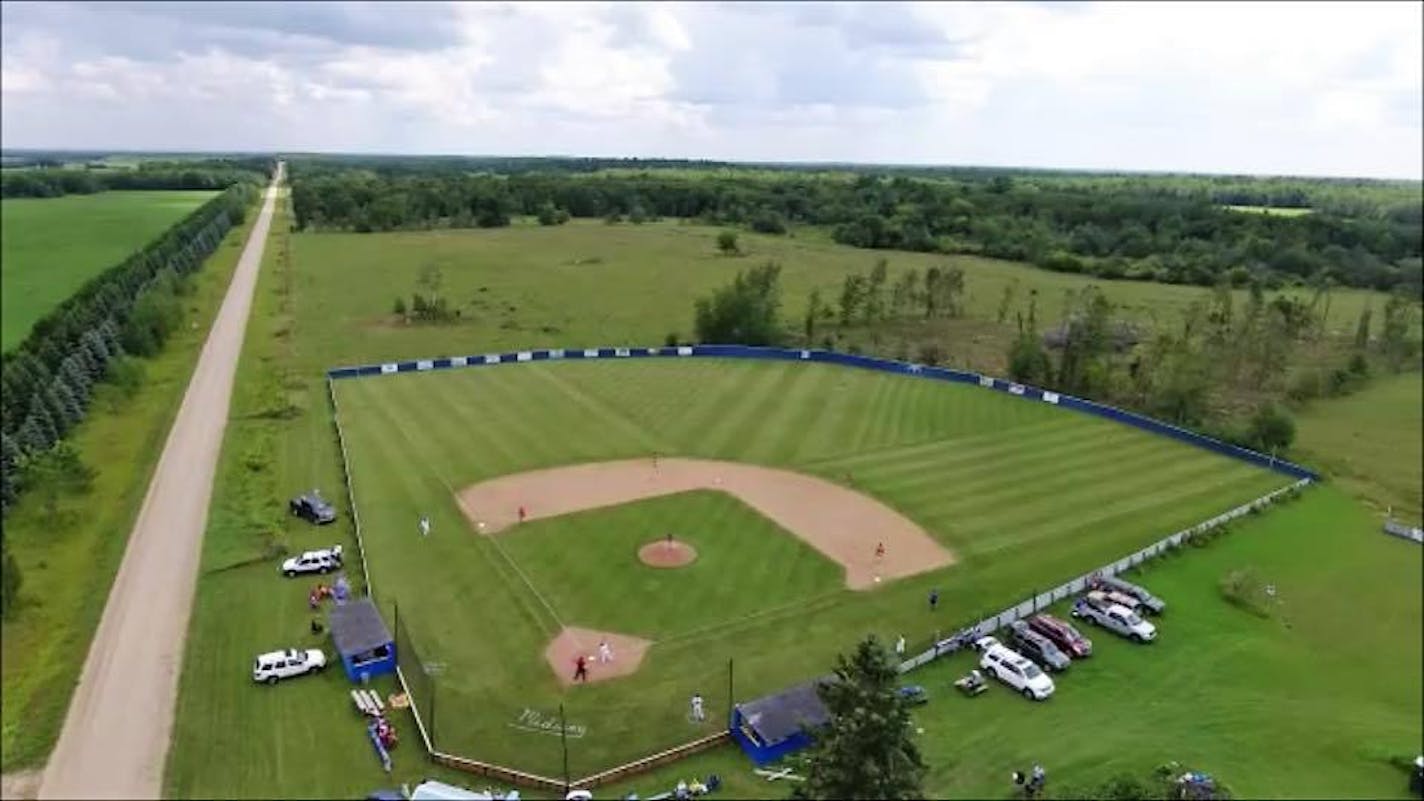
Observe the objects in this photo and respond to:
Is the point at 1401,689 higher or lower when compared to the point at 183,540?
higher

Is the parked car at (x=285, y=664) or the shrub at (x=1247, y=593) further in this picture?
the shrub at (x=1247, y=593)

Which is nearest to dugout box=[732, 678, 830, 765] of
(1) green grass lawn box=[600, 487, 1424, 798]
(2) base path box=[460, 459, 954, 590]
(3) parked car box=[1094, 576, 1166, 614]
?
(1) green grass lawn box=[600, 487, 1424, 798]

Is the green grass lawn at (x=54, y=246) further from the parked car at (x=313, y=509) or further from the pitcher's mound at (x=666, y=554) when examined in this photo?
the pitcher's mound at (x=666, y=554)

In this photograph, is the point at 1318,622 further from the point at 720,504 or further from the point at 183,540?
the point at 183,540

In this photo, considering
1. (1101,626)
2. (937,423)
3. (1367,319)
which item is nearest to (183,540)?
(1101,626)

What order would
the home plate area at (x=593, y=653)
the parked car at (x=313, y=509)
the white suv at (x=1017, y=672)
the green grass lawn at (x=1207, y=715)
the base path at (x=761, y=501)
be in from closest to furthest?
1. the green grass lawn at (x=1207, y=715)
2. the white suv at (x=1017, y=672)
3. the home plate area at (x=593, y=653)
4. the base path at (x=761, y=501)
5. the parked car at (x=313, y=509)

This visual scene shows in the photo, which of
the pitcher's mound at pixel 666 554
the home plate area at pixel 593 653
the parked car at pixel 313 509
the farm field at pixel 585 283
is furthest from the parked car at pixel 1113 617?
the farm field at pixel 585 283
